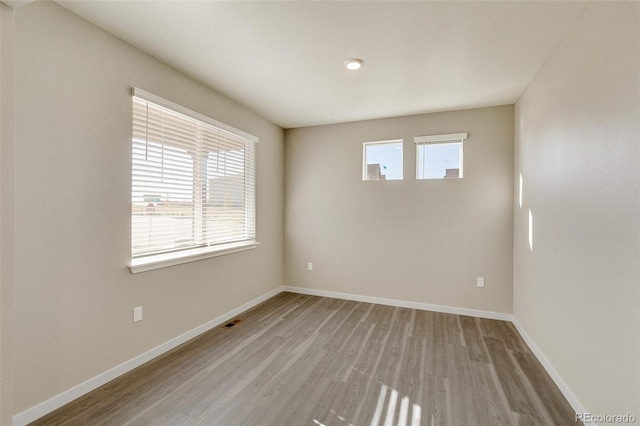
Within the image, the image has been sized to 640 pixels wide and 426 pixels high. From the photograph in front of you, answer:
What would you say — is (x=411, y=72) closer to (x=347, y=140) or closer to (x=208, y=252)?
(x=347, y=140)

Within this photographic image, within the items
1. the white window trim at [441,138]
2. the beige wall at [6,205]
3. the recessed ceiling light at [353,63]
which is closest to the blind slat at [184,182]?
the beige wall at [6,205]

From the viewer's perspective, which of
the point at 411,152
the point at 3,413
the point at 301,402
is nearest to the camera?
the point at 3,413

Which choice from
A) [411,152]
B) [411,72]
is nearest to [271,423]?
[411,72]

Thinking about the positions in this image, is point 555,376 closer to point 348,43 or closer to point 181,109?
point 348,43

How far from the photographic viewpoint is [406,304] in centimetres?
378

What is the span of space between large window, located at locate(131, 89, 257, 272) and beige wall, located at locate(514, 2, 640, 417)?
3061 millimetres

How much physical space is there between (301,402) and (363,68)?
2.73 m

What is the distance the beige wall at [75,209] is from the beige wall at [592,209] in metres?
3.11

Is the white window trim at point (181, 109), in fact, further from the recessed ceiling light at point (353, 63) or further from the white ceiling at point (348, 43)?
the recessed ceiling light at point (353, 63)

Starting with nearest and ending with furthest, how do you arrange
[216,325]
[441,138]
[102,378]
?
[102,378], [216,325], [441,138]

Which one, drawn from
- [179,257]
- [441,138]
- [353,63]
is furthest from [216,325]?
[441,138]

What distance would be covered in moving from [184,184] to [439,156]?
3103 mm

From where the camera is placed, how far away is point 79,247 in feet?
6.24

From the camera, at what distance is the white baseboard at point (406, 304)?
11.2 ft
